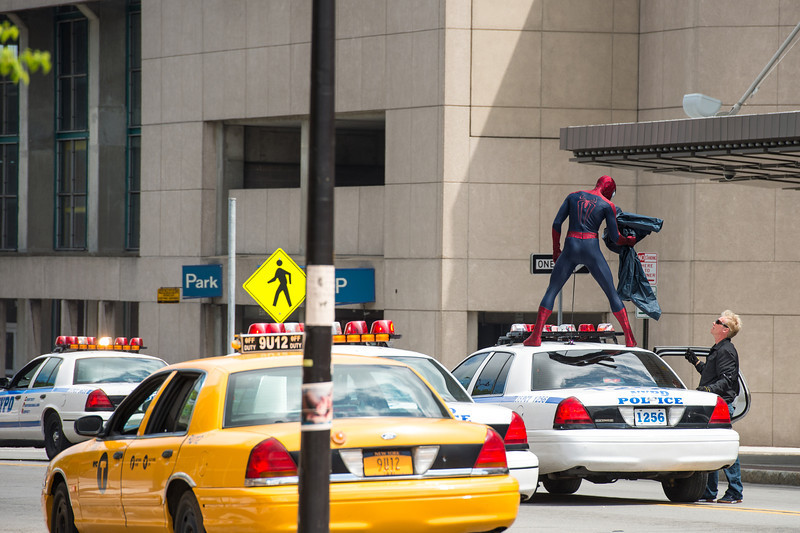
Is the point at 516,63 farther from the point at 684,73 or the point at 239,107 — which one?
the point at 239,107

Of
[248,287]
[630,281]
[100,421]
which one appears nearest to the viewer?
[100,421]

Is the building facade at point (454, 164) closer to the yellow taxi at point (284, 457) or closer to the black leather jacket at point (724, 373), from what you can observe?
the black leather jacket at point (724, 373)

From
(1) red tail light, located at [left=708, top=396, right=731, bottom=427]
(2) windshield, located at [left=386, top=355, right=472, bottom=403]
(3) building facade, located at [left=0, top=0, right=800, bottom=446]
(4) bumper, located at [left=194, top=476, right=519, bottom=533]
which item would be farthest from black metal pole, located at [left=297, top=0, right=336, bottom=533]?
(3) building facade, located at [left=0, top=0, right=800, bottom=446]

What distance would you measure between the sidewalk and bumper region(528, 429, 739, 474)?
16.8ft

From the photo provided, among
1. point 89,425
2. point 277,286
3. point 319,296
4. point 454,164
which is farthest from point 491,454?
point 454,164

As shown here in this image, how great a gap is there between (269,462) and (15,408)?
13.6 m

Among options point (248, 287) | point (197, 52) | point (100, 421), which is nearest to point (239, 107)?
point (197, 52)

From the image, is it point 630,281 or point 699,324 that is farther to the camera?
point 699,324

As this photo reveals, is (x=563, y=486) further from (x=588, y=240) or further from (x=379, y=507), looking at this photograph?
(x=379, y=507)

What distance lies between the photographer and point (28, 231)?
1414 inches

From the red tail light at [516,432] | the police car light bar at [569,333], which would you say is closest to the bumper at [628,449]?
the red tail light at [516,432]

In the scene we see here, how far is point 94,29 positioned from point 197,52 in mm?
6145

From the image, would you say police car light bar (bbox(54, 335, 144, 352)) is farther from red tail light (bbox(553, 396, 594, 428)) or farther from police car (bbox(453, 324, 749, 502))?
red tail light (bbox(553, 396, 594, 428))

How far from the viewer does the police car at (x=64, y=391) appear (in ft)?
62.2
